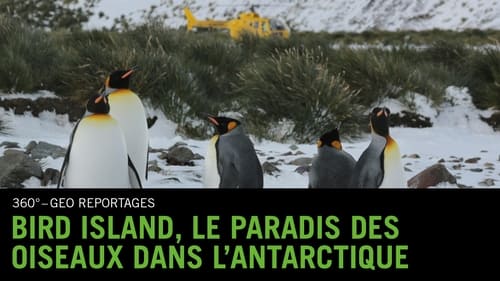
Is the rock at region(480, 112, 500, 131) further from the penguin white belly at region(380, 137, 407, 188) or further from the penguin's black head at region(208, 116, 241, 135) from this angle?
the penguin's black head at region(208, 116, 241, 135)

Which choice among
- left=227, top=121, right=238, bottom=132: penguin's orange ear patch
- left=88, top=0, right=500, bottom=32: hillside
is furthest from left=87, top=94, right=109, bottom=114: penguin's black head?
left=88, top=0, right=500, bottom=32: hillside

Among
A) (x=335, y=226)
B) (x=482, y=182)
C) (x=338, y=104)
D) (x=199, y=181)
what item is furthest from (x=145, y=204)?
(x=338, y=104)

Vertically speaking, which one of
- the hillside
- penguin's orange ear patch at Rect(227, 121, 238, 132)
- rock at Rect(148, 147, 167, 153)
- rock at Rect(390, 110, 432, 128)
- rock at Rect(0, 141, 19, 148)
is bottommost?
penguin's orange ear patch at Rect(227, 121, 238, 132)

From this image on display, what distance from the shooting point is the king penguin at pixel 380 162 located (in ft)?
10.4

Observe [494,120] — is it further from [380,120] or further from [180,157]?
[380,120]

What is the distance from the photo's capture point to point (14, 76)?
7.08 m

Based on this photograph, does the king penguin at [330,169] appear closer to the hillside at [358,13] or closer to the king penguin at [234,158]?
the king penguin at [234,158]

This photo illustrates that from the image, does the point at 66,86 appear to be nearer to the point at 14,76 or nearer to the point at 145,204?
the point at 14,76

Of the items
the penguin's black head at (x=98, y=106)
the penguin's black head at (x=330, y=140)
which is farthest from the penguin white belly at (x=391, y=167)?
the penguin's black head at (x=98, y=106)

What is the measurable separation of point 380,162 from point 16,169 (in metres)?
2.14

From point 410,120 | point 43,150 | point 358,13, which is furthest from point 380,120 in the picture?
point 358,13

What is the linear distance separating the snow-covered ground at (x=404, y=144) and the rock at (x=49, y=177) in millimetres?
40

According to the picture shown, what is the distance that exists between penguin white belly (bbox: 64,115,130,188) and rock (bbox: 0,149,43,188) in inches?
29.9

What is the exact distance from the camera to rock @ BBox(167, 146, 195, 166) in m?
4.70
